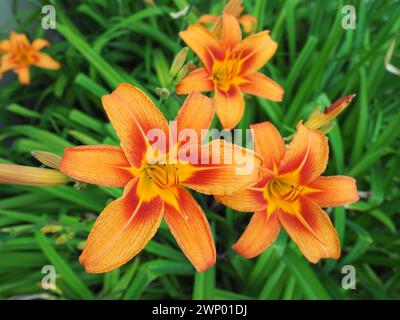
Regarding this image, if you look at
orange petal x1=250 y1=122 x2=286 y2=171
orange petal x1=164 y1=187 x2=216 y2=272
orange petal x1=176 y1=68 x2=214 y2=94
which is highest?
orange petal x1=176 y1=68 x2=214 y2=94

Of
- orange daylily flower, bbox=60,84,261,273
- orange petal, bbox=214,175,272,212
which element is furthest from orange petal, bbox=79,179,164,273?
orange petal, bbox=214,175,272,212

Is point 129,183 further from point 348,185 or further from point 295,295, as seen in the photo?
point 295,295

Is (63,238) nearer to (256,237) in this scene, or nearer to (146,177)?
(146,177)

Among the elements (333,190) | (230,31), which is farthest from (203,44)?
(333,190)

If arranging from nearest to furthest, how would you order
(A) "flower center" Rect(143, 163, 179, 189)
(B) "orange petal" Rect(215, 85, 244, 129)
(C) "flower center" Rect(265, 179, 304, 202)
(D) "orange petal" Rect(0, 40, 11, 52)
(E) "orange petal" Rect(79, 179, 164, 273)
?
(E) "orange petal" Rect(79, 179, 164, 273) < (A) "flower center" Rect(143, 163, 179, 189) < (C) "flower center" Rect(265, 179, 304, 202) < (B) "orange petal" Rect(215, 85, 244, 129) < (D) "orange petal" Rect(0, 40, 11, 52)

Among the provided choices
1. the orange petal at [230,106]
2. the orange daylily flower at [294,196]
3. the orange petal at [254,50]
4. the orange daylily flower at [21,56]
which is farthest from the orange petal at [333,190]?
the orange daylily flower at [21,56]

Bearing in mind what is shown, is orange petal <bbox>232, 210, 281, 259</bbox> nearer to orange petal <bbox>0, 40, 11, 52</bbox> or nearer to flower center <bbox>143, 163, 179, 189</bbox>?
flower center <bbox>143, 163, 179, 189</bbox>
